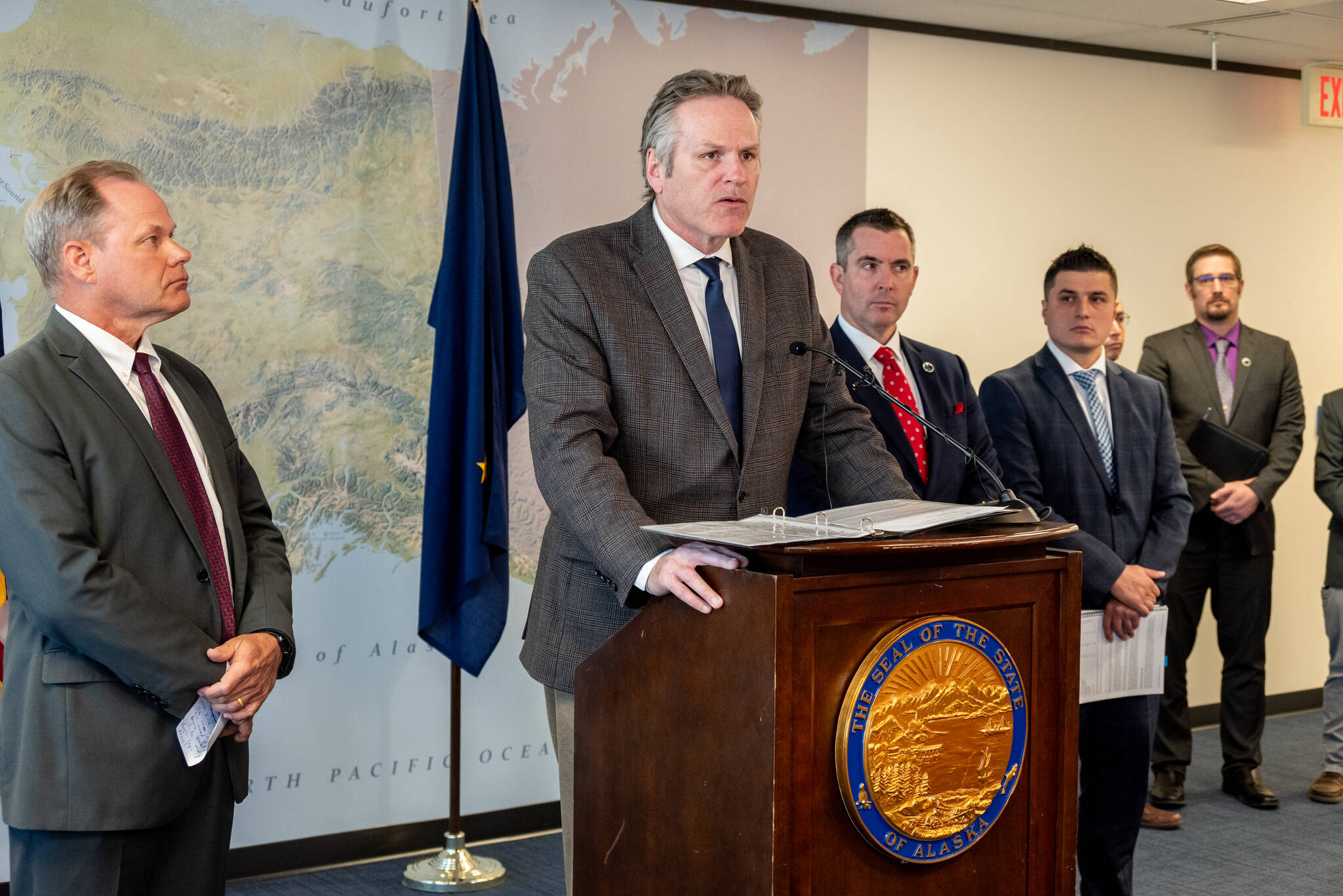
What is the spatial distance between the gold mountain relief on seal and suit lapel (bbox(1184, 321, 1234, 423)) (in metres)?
3.98

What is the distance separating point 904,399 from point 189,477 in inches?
76.1

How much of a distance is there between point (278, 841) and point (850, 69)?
362 centimetres

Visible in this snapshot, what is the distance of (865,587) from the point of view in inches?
64.6

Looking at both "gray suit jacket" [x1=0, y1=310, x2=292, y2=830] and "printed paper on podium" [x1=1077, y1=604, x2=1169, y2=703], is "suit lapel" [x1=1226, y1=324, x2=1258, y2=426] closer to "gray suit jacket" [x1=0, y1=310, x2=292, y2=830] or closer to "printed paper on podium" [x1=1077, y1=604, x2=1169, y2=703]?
"printed paper on podium" [x1=1077, y1=604, x2=1169, y2=703]

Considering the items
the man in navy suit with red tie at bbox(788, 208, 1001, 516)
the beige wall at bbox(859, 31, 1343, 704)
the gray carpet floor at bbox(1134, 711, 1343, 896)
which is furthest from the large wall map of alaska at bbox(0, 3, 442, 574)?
the gray carpet floor at bbox(1134, 711, 1343, 896)

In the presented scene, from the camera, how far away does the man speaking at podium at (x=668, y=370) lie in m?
2.10

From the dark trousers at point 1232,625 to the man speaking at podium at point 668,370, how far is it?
3.29 meters

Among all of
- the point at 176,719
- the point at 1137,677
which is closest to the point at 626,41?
the point at 1137,677

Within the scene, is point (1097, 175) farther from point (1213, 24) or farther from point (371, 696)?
point (371, 696)

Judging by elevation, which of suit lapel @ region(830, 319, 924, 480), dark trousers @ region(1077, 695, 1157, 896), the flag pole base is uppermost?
suit lapel @ region(830, 319, 924, 480)

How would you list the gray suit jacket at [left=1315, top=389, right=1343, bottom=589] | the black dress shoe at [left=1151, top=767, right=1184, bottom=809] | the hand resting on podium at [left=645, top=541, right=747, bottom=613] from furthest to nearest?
the gray suit jacket at [left=1315, top=389, right=1343, bottom=589] < the black dress shoe at [left=1151, top=767, right=1184, bottom=809] < the hand resting on podium at [left=645, top=541, right=747, bottom=613]

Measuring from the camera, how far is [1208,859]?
4324mm

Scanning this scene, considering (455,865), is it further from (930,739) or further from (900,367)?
(930,739)

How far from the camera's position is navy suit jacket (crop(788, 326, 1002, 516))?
332 cm
